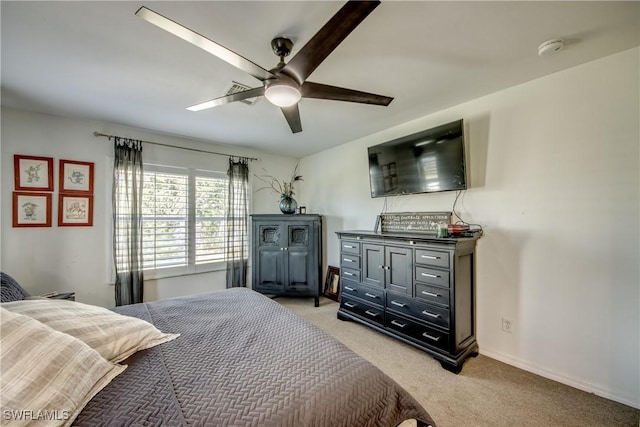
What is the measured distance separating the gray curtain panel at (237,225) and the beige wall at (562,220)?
3.04 meters

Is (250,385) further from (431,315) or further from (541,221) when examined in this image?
(541,221)

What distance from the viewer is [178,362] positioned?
1.14 m

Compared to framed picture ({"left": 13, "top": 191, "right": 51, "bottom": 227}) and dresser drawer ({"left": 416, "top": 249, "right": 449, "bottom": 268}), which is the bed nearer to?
dresser drawer ({"left": 416, "top": 249, "right": 449, "bottom": 268})

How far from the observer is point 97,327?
1.17m

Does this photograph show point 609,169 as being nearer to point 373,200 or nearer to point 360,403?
point 373,200

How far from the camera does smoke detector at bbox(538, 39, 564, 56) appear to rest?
1682 millimetres

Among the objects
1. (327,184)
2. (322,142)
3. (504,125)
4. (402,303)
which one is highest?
(322,142)

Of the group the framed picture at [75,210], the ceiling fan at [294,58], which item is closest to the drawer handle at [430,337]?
the ceiling fan at [294,58]

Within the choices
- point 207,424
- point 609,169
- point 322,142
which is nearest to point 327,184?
point 322,142

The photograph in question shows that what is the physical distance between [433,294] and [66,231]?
4060 millimetres

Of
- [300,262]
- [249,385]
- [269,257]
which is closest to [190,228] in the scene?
[269,257]

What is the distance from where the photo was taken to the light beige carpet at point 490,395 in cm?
166

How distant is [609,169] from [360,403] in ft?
7.99

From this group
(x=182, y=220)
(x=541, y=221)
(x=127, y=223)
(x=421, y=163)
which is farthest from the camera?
(x=182, y=220)
